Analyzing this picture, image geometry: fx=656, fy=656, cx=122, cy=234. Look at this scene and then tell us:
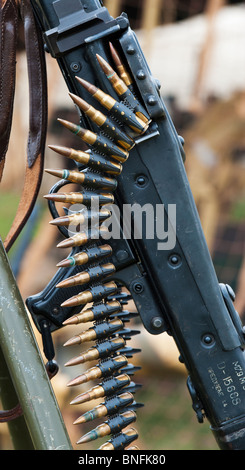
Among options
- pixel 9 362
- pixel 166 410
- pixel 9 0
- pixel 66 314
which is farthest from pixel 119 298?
pixel 166 410

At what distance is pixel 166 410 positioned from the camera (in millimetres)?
4523

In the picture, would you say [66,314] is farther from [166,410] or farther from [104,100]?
[166,410]

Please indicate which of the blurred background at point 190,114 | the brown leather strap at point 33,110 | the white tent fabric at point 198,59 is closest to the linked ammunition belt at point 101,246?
the brown leather strap at point 33,110

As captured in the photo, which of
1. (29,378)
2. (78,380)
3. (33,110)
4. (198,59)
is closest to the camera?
(29,378)

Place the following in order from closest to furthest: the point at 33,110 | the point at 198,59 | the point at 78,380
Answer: the point at 78,380 < the point at 33,110 < the point at 198,59

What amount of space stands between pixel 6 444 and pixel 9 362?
2.53m

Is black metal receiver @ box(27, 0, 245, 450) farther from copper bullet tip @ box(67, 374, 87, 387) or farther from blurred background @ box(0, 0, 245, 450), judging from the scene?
blurred background @ box(0, 0, 245, 450)

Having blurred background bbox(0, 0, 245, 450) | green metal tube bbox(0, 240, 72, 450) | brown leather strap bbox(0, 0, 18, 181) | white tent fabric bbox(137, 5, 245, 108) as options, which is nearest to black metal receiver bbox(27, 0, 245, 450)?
brown leather strap bbox(0, 0, 18, 181)

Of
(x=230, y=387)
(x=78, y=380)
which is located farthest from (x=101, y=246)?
(x=230, y=387)

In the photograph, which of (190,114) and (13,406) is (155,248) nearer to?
(13,406)

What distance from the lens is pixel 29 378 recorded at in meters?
1.32

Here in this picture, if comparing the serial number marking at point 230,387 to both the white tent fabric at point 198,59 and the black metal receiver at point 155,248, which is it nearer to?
the black metal receiver at point 155,248

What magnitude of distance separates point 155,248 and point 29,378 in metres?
0.44

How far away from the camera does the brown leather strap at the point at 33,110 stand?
159 cm
